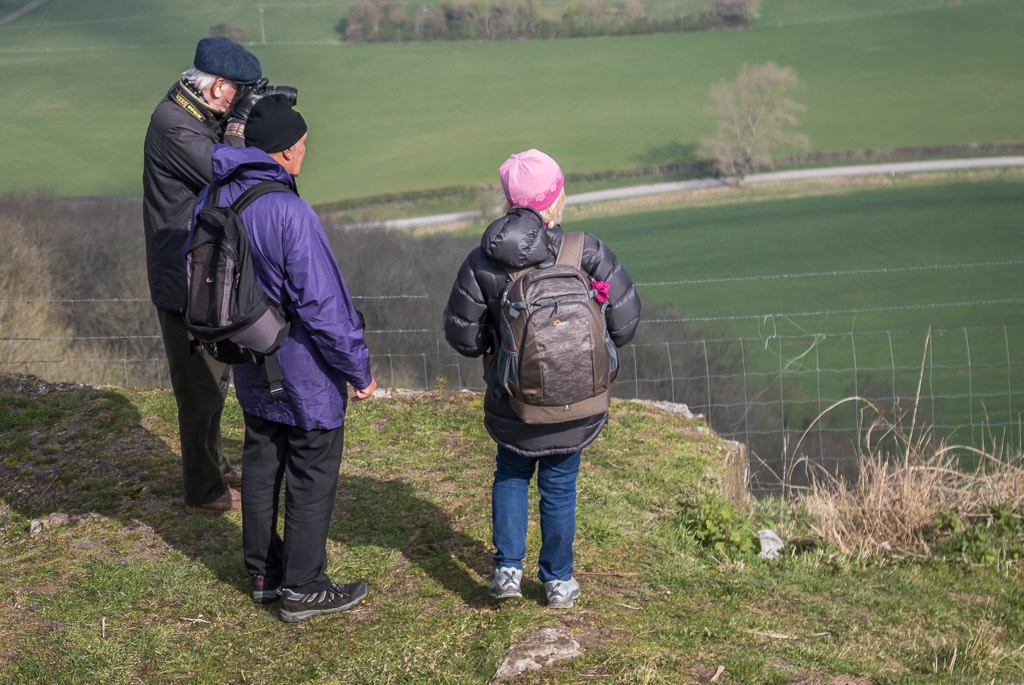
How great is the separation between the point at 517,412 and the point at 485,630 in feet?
2.78

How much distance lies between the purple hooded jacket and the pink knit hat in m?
0.64

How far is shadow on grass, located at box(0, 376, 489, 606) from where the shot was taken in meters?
4.57

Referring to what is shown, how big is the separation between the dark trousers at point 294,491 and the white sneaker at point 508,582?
2.15ft

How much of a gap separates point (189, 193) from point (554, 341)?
197cm

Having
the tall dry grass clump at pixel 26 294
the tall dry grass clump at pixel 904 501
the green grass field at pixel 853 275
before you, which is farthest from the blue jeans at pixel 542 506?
the green grass field at pixel 853 275

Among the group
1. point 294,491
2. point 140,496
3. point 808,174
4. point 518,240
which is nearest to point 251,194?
point 518,240

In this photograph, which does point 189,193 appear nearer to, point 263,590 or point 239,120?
point 239,120

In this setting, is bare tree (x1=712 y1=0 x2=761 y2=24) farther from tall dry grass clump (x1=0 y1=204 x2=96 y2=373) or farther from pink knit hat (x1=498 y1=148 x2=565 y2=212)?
pink knit hat (x1=498 y1=148 x2=565 y2=212)

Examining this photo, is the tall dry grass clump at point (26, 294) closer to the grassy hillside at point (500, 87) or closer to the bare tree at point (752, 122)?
the grassy hillside at point (500, 87)

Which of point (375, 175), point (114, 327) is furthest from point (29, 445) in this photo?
point (375, 175)

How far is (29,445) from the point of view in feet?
20.4

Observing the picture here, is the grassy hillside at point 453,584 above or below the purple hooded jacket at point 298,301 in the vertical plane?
below

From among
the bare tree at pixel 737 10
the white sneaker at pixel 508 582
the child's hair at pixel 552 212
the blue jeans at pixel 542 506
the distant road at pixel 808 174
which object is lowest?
the distant road at pixel 808 174

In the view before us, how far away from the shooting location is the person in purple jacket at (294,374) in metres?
3.45
